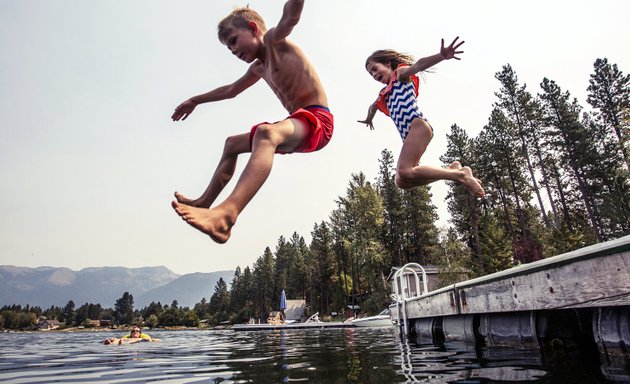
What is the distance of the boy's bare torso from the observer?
283 cm

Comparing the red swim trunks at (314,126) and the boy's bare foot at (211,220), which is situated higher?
the red swim trunks at (314,126)

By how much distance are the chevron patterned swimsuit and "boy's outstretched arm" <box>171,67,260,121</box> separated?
145cm

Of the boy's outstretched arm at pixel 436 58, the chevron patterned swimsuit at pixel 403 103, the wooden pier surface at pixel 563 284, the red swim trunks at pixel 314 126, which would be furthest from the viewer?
the chevron patterned swimsuit at pixel 403 103

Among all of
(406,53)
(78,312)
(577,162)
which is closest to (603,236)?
(577,162)

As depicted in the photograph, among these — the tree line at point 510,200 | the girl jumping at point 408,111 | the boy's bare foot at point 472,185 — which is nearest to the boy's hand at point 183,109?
the girl jumping at point 408,111

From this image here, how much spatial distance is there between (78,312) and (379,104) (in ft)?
405

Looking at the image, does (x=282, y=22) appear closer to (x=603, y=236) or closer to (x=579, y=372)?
(x=579, y=372)

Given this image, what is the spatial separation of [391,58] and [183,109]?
89.2 inches

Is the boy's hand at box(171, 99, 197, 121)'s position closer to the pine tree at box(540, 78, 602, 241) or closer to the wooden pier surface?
the wooden pier surface

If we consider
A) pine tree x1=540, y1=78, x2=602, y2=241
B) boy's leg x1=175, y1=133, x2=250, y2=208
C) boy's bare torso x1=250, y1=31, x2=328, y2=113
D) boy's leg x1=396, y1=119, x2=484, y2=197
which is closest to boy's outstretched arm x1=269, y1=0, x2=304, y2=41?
boy's bare torso x1=250, y1=31, x2=328, y2=113

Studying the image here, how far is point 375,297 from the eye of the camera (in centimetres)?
3844

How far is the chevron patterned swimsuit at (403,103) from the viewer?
3785mm

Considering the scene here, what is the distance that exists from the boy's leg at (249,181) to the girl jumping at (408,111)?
1.31 m

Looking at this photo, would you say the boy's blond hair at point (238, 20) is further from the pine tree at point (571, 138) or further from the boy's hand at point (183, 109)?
the pine tree at point (571, 138)
